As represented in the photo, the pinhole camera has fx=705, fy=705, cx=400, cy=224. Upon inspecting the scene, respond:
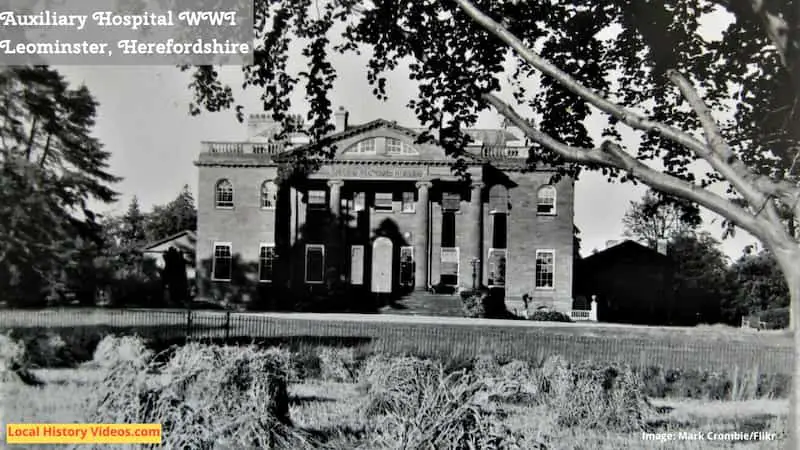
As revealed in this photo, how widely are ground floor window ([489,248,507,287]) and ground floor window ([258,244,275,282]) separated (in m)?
12.2

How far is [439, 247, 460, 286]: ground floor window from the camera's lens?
38.6 meters

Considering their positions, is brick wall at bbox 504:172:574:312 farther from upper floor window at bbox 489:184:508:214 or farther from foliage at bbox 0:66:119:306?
foliage at bbox 0:66:119:306

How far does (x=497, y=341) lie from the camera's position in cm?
1750

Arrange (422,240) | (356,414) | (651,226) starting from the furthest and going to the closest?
(651,226)
(422,240)
(356,414)

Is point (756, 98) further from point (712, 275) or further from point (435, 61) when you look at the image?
point (712, 275)

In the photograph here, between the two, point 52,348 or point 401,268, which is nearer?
point 52,348

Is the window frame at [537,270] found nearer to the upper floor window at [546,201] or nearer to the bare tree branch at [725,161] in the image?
the upper floor window at [546,201]

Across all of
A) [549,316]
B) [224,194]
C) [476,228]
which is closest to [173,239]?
[224,194]

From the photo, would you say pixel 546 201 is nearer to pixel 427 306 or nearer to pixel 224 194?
pixel 427 306

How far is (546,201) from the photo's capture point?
128ft

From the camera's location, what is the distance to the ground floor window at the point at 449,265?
38.6 m

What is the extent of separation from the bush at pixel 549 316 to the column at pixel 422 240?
5817mm

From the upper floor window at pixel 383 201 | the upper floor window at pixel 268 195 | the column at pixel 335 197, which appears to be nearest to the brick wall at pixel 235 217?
the upper floor window at pixel 268 195

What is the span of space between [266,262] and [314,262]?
2.86 metres
